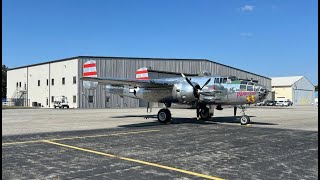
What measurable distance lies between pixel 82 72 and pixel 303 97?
7829 cm

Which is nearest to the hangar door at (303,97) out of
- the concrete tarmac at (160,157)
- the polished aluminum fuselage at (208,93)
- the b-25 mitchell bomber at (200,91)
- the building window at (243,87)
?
the b-25 mitchell bomber at (200,91)

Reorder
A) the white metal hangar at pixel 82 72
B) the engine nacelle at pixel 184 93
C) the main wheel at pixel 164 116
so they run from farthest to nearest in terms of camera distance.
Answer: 1. the white metal hangar at pixel 82 72
2. the main wheel at pixel 164 116
3. the engine nacelle at pixel 184 93

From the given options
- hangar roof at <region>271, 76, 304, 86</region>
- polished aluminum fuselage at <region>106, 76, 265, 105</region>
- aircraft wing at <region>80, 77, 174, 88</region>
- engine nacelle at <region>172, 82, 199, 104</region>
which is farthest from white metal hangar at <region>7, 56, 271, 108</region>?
engine nacelle at <region>172, 82, 199, 104</region>

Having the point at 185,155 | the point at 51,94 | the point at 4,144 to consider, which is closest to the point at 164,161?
the point at 185,155

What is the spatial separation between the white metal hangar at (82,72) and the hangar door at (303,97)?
34604 millimetres

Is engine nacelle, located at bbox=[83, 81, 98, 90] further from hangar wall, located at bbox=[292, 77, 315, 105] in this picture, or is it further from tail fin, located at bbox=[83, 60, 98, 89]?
hangar wall, located at bbox=[292, 77, 315, 105]

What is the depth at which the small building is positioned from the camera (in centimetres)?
10519

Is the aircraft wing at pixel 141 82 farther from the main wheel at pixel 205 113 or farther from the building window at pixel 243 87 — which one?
the building window at pixel 243 87

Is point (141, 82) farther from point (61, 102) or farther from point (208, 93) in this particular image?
point (61, 102)

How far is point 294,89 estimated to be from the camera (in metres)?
106

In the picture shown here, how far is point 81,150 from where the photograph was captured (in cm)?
1087

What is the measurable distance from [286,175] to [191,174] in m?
2.10

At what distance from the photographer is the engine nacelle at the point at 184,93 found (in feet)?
66.6

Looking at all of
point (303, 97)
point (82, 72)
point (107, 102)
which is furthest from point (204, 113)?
point (303, 97)
